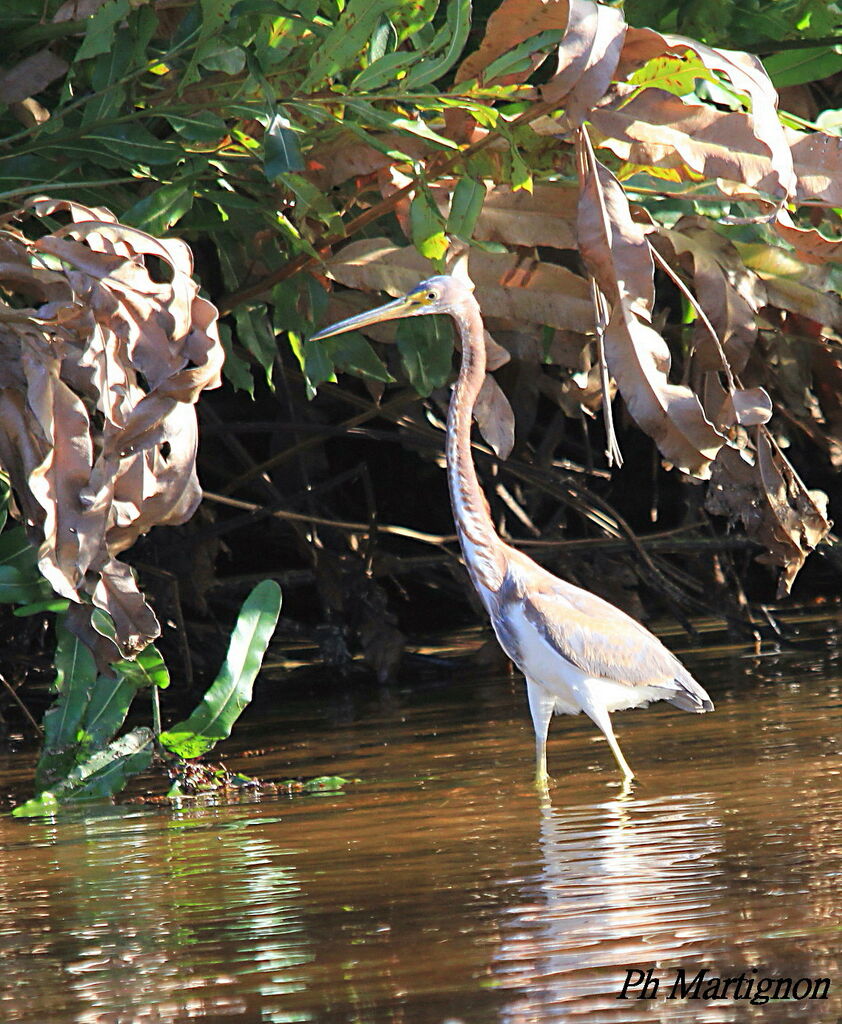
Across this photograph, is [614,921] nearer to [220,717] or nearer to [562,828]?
[562,828]

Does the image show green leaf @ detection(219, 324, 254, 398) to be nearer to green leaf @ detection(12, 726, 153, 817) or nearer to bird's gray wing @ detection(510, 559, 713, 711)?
bird's gray wing @ detection(510, 559, 713, 711)

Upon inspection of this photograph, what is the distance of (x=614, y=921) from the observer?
2.93 metres

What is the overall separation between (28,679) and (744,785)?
538 cm

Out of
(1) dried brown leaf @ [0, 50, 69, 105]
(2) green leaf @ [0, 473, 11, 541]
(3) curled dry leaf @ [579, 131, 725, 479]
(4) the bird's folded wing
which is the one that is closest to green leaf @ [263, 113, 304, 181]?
(3) curled dry leaf @ [579, 131, 725, 479]

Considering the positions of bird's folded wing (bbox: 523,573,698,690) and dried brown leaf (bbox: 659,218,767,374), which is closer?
bird's folded wing (bbox: 523,573,698,690)

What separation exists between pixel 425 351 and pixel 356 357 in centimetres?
27

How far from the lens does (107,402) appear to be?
Answer: 444cm

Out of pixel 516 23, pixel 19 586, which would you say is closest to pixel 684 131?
pixel 516 23

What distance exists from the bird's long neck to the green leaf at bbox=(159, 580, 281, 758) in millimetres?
846

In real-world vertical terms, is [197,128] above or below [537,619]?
above

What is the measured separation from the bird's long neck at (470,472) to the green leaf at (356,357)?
32 centimetres

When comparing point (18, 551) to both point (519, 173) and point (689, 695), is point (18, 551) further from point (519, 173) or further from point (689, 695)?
point (689, 695)

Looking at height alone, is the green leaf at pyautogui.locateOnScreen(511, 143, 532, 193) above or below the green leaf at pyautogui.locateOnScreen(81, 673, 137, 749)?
above

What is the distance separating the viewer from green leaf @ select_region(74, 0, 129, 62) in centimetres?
466
